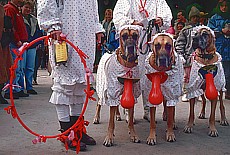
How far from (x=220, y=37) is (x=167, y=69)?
11.1 feet

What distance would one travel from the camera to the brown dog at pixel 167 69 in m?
4.85

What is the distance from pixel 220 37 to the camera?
26.2 ft

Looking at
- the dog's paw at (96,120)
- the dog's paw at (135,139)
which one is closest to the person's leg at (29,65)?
the dog's paw at (96,120)

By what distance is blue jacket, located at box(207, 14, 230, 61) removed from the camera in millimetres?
7688

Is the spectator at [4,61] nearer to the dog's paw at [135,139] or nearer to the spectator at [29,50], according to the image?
the spectator at [29,50]

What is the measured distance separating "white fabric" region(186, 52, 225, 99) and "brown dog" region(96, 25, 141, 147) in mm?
898

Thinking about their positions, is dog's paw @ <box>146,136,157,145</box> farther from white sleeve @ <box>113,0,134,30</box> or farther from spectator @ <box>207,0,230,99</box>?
spectator @ <box>207,0,230,99</box>

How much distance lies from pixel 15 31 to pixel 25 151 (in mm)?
3872

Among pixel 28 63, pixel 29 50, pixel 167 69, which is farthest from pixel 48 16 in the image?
pixel 28 63

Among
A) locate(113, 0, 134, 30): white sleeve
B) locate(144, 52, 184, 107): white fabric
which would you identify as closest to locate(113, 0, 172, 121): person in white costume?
locate(113, 0, 134, 30): white sleeve

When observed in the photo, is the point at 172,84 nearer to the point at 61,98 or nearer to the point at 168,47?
the point at 168,47

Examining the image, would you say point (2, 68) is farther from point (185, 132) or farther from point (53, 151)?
point (185, 132)

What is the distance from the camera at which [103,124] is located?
20.5ft

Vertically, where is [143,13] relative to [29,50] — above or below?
above
